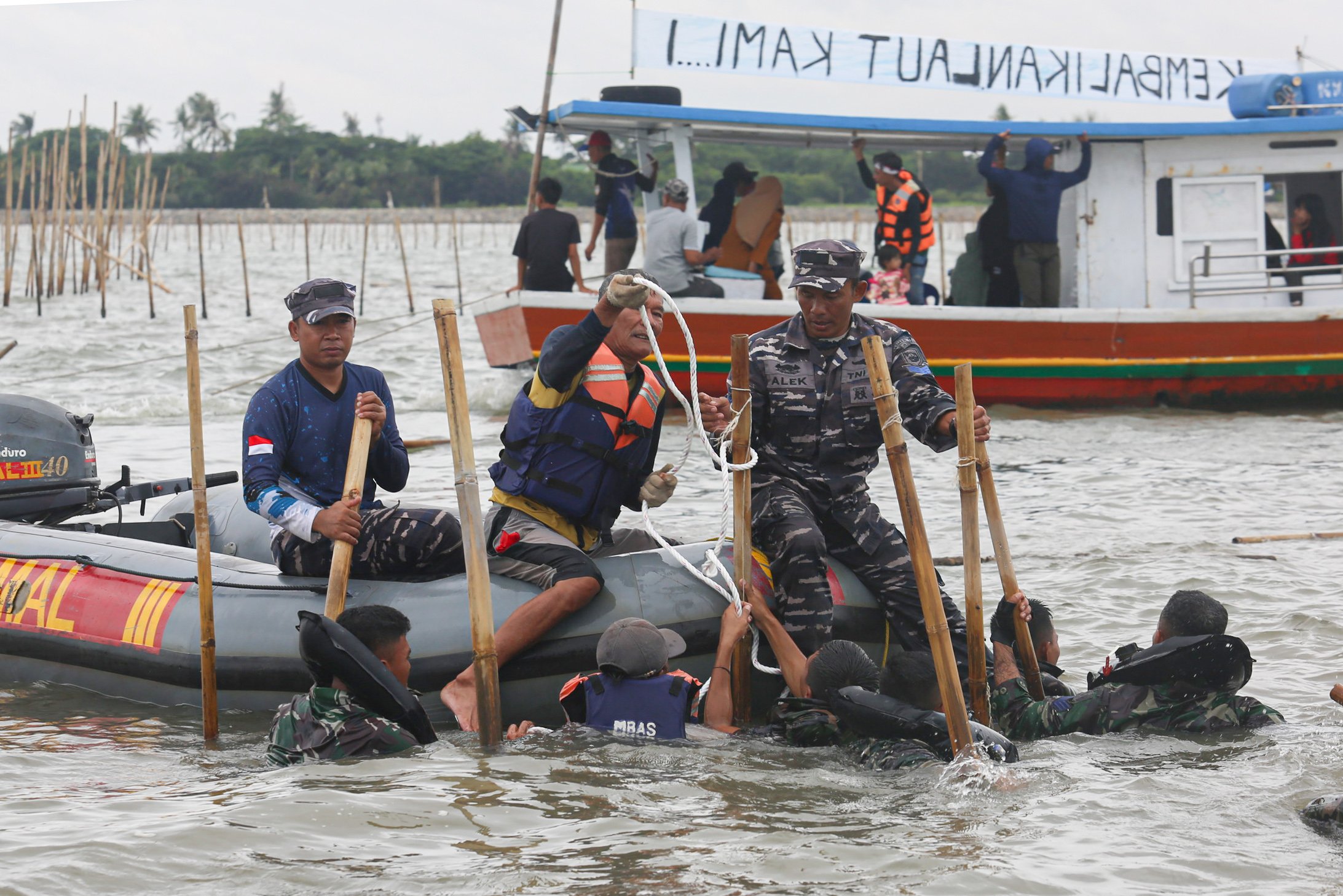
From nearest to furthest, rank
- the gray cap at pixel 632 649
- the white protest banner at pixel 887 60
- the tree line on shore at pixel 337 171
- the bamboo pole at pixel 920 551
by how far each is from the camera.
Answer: the bamboo pole at pixel 920 551 → the gray cap at pixel 632 649 → the white protest banner at pixel 887 60 → the tree line on shore at pixel 337 171

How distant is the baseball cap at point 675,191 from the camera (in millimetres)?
12062

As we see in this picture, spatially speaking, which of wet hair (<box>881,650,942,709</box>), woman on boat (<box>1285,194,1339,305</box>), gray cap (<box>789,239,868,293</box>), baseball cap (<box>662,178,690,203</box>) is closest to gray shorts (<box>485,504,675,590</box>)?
wet hair (<box>881,650,942,709</box>)

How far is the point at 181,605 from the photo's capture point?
5.44m

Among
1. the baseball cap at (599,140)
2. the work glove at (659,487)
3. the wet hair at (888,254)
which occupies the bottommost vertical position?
the work glove at (659,487)

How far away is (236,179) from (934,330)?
225 feet

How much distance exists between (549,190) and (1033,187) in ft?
14.1

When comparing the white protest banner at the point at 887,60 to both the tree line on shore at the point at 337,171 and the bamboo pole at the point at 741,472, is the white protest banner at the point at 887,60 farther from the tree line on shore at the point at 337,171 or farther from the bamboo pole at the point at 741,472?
the tree line on shore at the point at 337,171

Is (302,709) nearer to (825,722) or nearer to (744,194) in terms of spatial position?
(825,722)

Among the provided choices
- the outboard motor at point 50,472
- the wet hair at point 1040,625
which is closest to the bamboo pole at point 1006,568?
the wet hair at point 1040,625

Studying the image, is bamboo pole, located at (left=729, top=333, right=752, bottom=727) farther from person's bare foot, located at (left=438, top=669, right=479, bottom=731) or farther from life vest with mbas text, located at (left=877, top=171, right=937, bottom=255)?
life vest with mbas text, located at (left=877, top=171, right=937, bottom=255)

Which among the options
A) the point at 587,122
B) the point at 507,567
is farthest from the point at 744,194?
the point at 507,567

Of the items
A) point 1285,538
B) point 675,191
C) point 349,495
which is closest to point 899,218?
point 675,191

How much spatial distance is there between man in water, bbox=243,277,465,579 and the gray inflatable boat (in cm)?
10

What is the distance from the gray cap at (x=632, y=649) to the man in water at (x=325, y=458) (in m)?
0.97
